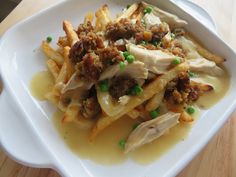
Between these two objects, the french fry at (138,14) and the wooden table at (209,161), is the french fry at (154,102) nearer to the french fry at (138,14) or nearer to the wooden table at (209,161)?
the wooden table at (209,161)

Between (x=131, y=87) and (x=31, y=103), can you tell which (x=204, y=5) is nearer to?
(x=131, y=87)

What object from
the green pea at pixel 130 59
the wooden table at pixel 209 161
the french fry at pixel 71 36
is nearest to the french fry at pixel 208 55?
the wooden table at pixel 209 161

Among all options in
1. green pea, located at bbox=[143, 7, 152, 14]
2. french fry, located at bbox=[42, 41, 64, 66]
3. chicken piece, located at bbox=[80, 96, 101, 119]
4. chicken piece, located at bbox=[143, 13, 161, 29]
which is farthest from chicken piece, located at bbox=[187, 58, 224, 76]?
french fry, located at bbox=[42, 41, 64, 66]

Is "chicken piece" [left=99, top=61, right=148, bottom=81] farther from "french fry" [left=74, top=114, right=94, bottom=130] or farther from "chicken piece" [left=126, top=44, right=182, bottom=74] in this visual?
"french fry" [left=74, top=114, right=94, bottom=130]

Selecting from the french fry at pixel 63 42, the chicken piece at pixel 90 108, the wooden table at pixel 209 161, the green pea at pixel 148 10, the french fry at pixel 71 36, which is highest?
the french fry at pixel 71 36

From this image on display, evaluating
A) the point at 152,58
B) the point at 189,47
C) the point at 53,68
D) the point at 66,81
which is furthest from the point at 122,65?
the point at 189,47

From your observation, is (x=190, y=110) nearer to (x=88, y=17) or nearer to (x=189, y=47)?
(x=189, y=47)
